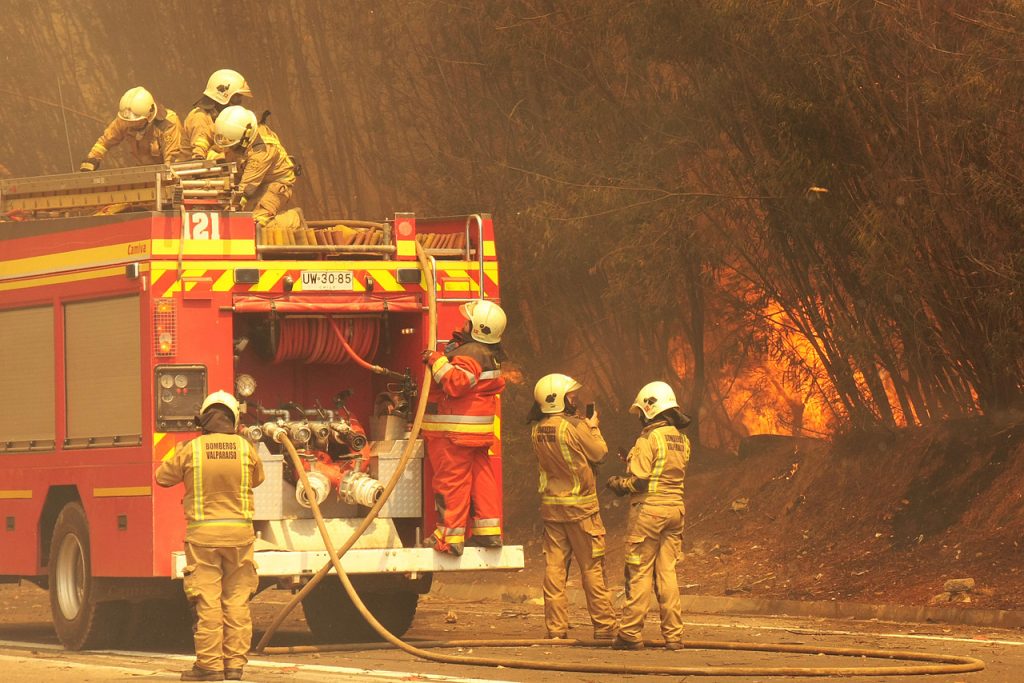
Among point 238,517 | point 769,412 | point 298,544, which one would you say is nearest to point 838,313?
point 769,412

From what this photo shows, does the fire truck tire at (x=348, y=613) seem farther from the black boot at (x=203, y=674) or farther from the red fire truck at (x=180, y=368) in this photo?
the black boot at (x=203, y=674)

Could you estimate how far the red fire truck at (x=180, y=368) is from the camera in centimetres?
1163

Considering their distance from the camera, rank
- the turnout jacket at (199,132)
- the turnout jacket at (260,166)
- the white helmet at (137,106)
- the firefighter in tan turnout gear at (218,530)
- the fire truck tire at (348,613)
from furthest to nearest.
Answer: the white helmet at (137,106) → the turnout jacket at (199,132) → the turnout jacket at (260,166) → the fire truck tire at (348,613) → the firefighter in tan turnout gear at (218,530)

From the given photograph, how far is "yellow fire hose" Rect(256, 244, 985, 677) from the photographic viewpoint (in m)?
10.2

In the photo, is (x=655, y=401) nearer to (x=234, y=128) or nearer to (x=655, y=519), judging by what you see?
(x=655, y=519)

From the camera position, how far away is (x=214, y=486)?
1059 cm

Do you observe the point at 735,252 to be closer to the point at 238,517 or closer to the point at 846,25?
the point at 846,25

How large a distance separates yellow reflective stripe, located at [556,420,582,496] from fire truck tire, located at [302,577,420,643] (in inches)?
63.3

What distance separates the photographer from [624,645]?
11.7 m

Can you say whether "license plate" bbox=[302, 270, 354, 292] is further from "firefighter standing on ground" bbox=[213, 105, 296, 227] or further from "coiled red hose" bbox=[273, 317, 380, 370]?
"firefighter standing on ground" bbox=[213, 105, 296, 227]

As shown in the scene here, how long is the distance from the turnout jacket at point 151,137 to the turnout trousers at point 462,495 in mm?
3921

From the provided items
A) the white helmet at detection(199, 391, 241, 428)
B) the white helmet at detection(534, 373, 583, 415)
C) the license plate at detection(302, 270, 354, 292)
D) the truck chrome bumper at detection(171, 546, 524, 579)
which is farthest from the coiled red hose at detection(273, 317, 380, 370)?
the white helmet at detection(199, 391, 241, 428)

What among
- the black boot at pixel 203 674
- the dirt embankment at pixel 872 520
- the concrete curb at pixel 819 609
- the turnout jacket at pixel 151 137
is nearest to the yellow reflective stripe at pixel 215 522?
the black boot at pixel 203 674

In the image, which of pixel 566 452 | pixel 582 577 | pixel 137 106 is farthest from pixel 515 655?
→ pixel 137 106
